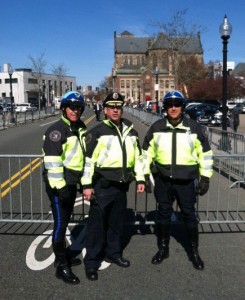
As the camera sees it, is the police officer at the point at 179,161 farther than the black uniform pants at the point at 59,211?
Yes

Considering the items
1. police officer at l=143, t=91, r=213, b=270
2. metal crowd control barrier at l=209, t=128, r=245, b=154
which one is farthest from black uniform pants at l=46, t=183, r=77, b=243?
metal crowd control barrier at l=209, t=128, r=245, b=154

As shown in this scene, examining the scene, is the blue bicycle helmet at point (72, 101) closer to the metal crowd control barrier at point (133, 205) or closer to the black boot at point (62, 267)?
the black boot at point (62, 267)

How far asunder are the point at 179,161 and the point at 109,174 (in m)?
0.83

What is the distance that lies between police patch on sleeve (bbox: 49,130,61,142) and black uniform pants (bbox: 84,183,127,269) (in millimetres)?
773

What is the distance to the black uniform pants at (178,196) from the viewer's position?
438 cm

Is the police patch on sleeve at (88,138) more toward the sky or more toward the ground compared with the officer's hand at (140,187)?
more toward the sky

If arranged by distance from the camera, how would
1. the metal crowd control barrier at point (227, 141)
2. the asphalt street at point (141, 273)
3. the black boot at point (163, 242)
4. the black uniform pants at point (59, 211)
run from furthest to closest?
the metal crowd control barrier at point (227, 141) → the black boot at point (163, 242) → the black uniform pants at point (59, 211) → the asphalt street at point (141, 273)

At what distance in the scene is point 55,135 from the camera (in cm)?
380

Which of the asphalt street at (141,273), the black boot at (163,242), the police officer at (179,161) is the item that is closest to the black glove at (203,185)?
the police officer at (179,161)

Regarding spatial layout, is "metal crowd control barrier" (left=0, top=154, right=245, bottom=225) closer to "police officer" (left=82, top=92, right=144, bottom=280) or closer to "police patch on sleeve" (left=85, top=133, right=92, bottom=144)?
"police officer" (left=82, top=92, right=144, bottom=280)

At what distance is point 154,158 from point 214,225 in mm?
2044

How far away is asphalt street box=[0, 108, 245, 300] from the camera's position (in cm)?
376

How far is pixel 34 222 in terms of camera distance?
576cm

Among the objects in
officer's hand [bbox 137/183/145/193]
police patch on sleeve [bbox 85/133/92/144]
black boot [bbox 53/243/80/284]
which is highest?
police patch on sleeve [bbox 85/133/92/144]
